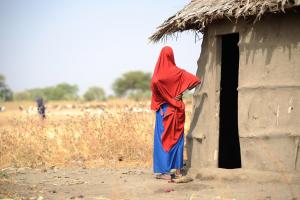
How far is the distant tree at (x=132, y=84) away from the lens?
49.8 meters

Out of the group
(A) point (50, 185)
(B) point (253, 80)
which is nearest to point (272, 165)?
(B) point (253, 80)

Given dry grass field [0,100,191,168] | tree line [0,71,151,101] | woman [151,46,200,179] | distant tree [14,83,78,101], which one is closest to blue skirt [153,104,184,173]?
woman [151,46,200,179]

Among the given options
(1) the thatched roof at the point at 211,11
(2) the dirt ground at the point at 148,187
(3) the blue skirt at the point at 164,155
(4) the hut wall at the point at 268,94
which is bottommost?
(2) the dirt ground at the point at 148,187

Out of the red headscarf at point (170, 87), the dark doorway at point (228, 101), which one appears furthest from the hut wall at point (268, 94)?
the dark doorway at point (228, 101)

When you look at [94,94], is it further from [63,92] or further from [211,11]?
[211,11]

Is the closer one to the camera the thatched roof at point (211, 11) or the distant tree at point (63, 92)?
the thatched roof at point (211, 11)

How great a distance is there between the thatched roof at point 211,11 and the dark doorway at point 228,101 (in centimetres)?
108

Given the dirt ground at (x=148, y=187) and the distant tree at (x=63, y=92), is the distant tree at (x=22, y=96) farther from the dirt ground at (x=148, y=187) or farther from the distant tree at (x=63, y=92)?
the dirt ground at (x=148, y=187)

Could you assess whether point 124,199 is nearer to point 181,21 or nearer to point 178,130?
point 178,130

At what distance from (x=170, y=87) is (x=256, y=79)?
47.0 inches

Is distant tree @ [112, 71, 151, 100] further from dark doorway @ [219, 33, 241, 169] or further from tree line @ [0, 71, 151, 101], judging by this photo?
dark doorway @ [219, 33, 241, 169]

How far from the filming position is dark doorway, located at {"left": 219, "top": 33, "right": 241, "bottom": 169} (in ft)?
30.5

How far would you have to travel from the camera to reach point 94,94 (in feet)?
191

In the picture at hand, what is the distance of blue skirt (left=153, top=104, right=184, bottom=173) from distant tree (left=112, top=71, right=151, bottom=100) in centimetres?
4120
